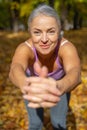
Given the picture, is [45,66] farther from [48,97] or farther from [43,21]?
[48,97]

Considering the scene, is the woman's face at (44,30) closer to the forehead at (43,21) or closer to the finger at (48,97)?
the forehead at (43,21)

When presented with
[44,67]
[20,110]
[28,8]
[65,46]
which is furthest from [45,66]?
[28,8]

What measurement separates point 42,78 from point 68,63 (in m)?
0.84

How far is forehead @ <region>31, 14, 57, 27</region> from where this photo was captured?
8.98 ft

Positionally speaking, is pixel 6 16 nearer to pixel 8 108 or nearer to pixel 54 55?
pixel 8 108

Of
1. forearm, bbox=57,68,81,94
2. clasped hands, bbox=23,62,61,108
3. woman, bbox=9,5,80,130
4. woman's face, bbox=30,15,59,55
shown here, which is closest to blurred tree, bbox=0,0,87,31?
woman, bbox=9,5,80,130

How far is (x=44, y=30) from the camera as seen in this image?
2.74 metres

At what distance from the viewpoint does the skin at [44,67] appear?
84.3 inches

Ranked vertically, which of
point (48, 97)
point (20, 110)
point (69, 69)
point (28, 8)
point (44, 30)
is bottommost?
point (28, 8)

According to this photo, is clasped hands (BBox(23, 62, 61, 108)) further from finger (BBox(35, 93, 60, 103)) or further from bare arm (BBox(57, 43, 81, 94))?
bare arm (BBox(57, 43, 81, 94))

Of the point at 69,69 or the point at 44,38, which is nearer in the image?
the point at 44,38

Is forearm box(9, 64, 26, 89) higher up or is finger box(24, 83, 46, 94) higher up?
finger box(24, 83, 46, 94)

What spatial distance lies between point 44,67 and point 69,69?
2.33 feet

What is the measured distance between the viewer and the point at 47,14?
2.80m
